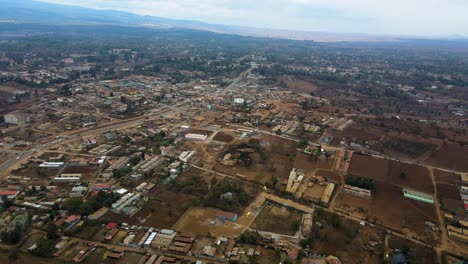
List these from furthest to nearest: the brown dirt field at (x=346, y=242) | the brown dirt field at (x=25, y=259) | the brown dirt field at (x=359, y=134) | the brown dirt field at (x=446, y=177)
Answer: the brown dirt field at (x=359, y=134) < the brown dirt field at (x=446, y=177) < the brown dirt field at (x=346, y=242) < the brown dirt field at (x=25, y=259)

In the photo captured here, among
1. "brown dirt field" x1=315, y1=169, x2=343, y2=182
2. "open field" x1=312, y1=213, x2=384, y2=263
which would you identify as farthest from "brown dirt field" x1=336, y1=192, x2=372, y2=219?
"brown dirt field" x1=315, y1=169, x2=343, y2=182

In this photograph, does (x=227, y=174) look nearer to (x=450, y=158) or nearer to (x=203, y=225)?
(x=203, y=225)

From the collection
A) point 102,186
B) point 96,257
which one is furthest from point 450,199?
point 102,186

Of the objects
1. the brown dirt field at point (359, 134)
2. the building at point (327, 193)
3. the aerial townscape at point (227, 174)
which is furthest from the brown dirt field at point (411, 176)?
the brown dirt field at point (359, 134)

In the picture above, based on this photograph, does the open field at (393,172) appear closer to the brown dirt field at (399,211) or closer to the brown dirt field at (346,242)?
the brown dirt field at (399,211)

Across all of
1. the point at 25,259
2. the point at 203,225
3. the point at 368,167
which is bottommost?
the point at 25,259

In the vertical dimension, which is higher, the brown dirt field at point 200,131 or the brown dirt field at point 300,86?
the brown dirt field at point 300,86
